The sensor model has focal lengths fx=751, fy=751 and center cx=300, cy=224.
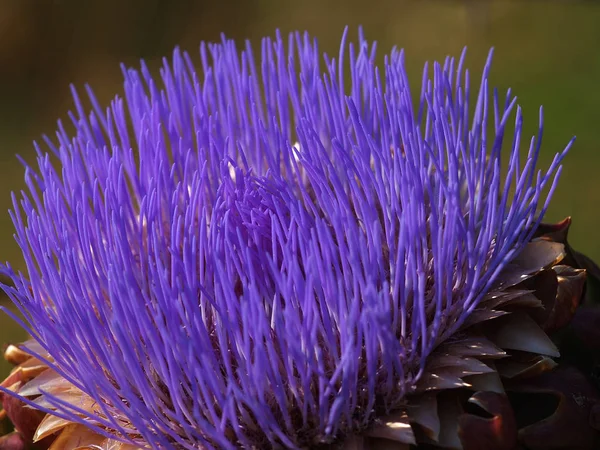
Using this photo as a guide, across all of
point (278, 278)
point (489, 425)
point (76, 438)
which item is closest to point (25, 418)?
point (76, 438)

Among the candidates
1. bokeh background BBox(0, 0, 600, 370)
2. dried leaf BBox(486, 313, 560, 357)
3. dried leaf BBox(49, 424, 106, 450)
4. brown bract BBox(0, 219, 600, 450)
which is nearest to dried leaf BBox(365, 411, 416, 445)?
brown bract BBox(0, 219, 600, 450)

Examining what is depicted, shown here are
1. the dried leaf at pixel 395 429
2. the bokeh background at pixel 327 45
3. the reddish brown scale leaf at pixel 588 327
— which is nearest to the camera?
the dried leaf at pixel 395 429

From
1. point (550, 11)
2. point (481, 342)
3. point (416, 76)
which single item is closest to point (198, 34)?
point (416, 76)

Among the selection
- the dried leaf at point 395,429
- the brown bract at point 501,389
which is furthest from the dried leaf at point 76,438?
the dried leaf at point 395,429

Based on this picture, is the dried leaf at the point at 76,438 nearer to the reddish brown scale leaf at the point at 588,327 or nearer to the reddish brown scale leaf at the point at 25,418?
the reddish brown scale leaf at the point at 25,418

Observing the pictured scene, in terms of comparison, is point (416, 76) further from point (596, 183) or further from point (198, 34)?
point (198, 34)

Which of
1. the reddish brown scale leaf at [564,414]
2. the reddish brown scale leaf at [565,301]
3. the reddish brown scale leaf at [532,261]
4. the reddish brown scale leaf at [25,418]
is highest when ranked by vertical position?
the reddish brown scale leaf at [532,261]
